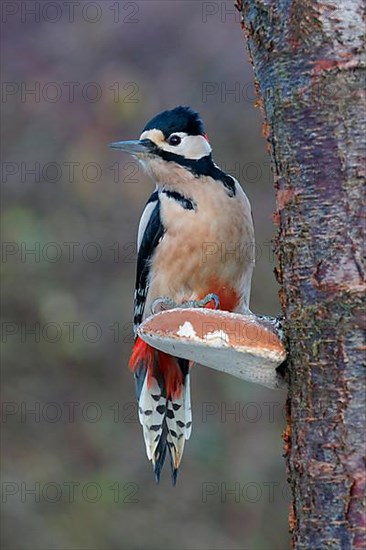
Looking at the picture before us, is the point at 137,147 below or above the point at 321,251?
above

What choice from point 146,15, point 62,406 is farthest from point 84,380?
point 146,15

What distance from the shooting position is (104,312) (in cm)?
730

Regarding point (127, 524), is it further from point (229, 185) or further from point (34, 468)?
point (229, 185)

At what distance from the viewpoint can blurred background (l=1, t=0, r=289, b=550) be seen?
6605 millimetres

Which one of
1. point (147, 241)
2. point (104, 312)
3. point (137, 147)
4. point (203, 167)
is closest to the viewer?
point (137, 147)

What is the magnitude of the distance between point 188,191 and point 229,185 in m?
0.17

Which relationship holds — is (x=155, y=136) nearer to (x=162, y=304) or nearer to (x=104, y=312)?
(x=162, y=304)

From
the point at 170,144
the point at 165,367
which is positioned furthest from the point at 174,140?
the point at 165,367

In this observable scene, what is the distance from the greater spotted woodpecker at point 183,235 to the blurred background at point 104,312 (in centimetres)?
306

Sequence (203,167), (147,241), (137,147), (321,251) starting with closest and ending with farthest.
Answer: (321,251) < (137,147) < (203,167) < (147,241)

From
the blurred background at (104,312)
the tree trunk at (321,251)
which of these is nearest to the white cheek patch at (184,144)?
the tree trunk at (321,251)

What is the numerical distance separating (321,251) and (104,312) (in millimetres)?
5308

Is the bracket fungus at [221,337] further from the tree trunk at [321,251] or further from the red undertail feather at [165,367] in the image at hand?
the red undertail feather at [165,367]

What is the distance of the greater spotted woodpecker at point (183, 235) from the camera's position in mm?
3498
